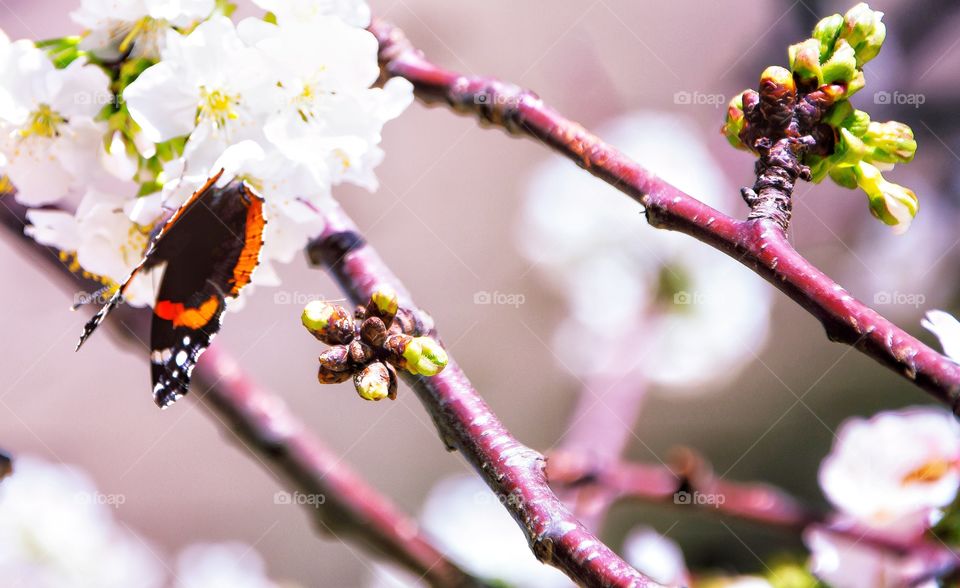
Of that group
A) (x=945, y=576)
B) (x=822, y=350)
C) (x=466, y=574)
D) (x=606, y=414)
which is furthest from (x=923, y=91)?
(x=466, y=574)

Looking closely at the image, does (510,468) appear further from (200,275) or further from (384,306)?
(200,275)

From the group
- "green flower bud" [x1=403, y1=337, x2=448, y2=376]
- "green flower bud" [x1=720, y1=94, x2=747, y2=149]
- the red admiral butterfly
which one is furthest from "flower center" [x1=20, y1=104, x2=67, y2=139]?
"green flower bud" [x1=720, y1=94, x2=747, y2=149]

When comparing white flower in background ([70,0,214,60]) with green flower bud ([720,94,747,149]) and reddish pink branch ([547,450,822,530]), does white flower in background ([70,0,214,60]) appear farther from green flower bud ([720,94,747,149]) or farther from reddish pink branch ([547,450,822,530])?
reddish pink branch ([547,450,822,530])

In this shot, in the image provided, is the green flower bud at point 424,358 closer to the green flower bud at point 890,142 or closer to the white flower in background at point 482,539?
the green flower bud at point 890,142

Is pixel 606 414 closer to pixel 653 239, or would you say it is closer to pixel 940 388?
pixel 653 239

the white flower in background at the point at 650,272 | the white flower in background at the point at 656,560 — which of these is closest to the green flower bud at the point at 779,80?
the white flower in background at the point at 656,560

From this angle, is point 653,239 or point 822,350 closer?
point 653,239
